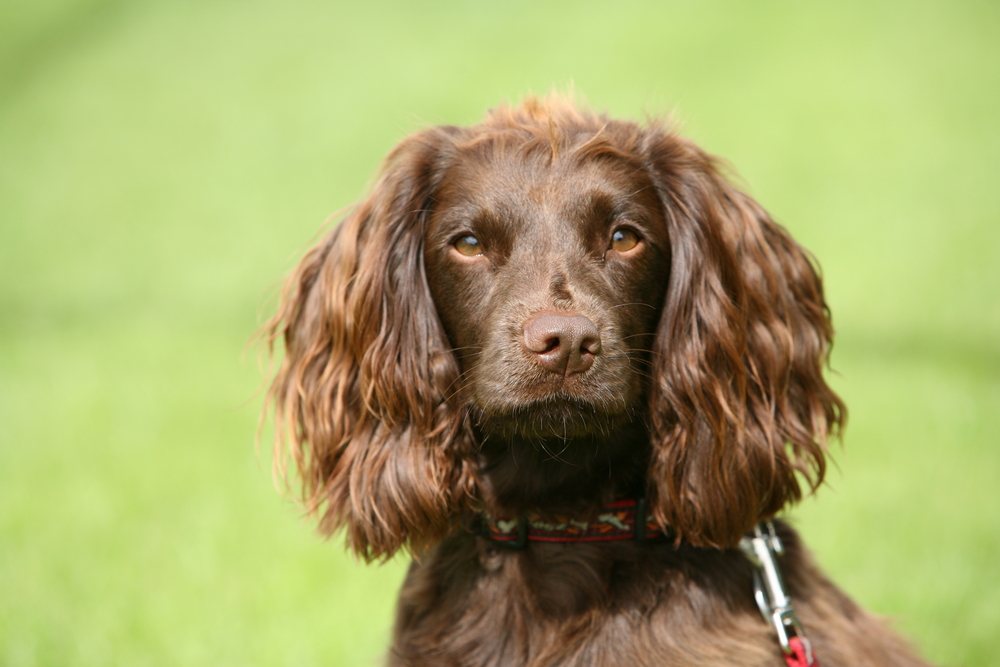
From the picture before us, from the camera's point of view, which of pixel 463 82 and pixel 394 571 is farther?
pixel 463 82

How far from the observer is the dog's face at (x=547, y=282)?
3076mm

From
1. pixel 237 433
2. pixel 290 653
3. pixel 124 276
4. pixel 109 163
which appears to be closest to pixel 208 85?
pixel 109 163

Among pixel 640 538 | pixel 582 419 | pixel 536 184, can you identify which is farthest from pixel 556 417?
pixel 536 184

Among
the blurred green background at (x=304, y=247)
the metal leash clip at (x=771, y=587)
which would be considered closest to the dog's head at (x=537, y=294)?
the metal leash clip at (x=771, y=587)

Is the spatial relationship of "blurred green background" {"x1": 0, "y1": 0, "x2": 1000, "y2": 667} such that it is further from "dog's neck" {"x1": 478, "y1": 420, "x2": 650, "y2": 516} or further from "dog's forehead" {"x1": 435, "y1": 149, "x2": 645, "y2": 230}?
"dog's neck" {"x1": 478, "y1": 420, "x2": 650, "y2": 516}

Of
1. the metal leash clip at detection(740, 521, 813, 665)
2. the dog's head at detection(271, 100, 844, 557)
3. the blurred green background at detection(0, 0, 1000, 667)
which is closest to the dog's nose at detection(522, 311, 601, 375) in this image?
the dog's head at detection(271, 100, 844, 557)

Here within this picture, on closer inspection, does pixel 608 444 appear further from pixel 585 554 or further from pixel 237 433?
pixel 237 433

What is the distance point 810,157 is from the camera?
47.0 ft

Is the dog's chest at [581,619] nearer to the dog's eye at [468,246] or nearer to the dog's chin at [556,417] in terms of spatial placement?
the dog's chin at [556,417]

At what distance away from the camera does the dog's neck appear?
3367mm

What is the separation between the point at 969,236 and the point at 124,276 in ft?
28.5

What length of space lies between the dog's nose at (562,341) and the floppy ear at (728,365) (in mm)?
494

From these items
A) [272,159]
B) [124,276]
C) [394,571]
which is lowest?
[394,571]

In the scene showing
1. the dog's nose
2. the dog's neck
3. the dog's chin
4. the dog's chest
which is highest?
the dog's nose
